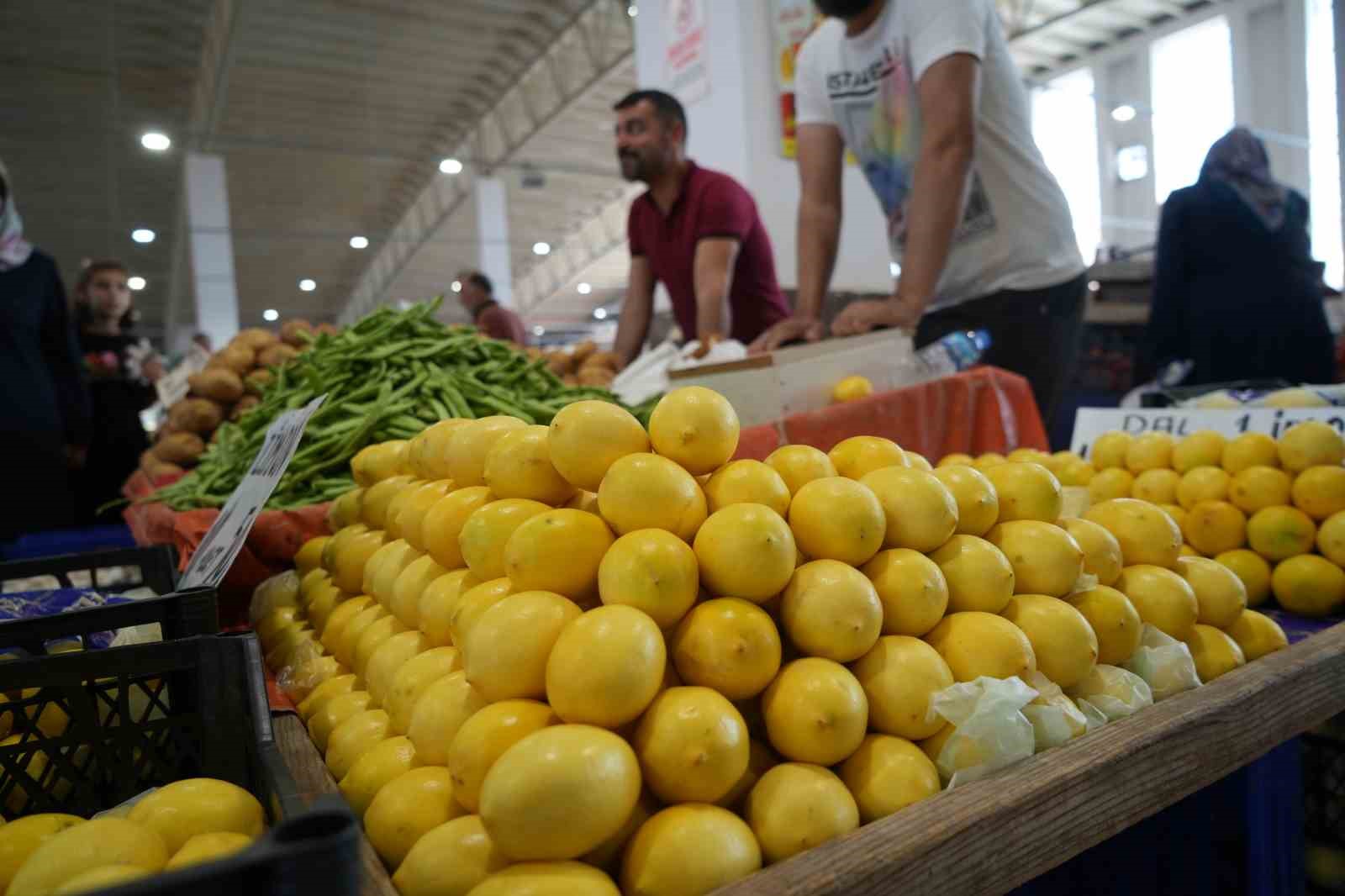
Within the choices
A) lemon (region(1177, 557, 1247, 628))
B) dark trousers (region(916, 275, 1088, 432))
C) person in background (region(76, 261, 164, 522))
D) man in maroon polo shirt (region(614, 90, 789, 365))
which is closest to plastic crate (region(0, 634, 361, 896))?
lemon (region(1177, 557, 1247, 628))

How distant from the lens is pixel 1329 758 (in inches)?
57.4

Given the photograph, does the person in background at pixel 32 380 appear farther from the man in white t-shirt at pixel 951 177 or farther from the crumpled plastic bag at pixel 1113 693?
the crumpled plastic bag at pixel 1113 693

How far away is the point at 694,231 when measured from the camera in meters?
3.62

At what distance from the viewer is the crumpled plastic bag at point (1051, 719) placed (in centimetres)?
86

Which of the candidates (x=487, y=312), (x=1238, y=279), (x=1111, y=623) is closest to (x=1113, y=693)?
(x=1111, y=623)

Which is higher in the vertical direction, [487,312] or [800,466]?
[487,312]

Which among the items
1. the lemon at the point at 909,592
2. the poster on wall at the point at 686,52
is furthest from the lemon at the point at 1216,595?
the poster on wall at the point at 686,52

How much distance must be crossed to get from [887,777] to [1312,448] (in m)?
1.41

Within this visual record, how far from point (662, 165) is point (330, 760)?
3.13 m

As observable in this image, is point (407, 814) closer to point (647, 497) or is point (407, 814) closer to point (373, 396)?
point (647, 497)

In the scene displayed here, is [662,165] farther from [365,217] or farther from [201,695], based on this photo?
[365,217]

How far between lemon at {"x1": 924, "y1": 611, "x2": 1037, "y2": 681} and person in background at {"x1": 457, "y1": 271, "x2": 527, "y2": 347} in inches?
196

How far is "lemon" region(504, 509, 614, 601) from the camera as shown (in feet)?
2.81

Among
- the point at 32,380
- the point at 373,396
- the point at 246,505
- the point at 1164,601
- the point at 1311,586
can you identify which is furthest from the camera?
the point at 32,380
